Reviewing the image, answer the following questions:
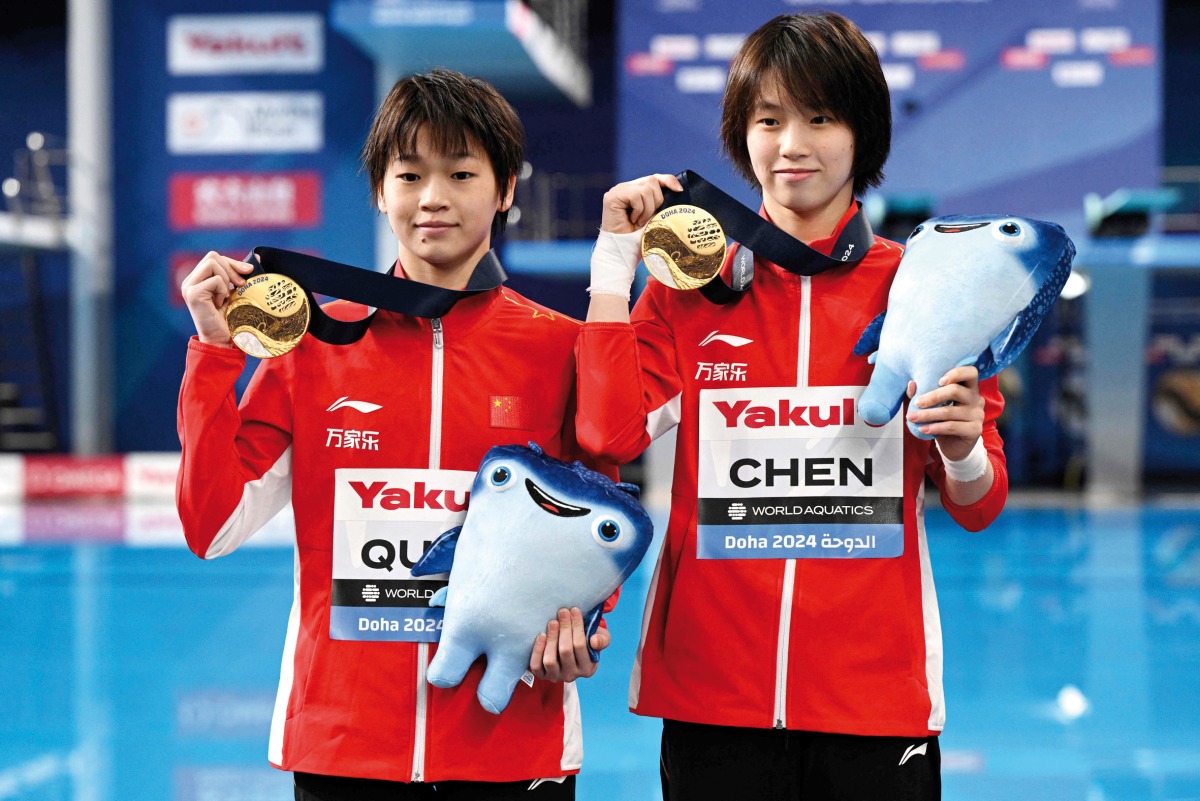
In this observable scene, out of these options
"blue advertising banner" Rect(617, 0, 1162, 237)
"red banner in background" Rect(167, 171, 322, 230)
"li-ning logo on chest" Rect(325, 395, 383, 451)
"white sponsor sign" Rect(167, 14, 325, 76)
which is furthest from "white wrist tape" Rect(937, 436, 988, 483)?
"white sponsor sign" Rect(167, 14, 325, 76)

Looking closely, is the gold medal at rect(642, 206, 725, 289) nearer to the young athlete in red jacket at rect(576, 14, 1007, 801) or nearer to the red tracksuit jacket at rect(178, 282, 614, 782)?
the young athlete in red jacket at rect(576, 14, 1007, 801)

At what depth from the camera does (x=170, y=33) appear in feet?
41.3

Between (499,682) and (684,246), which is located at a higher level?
(684,246)

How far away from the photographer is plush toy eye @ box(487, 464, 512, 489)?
151 cm

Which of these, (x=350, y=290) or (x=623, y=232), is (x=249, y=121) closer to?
(x=350, y=290)

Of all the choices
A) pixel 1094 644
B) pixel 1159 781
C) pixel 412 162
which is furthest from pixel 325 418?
pixel 1094 644

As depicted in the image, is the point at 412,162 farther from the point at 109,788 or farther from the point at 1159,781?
the point at 1159,781

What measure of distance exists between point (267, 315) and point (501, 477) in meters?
0.39

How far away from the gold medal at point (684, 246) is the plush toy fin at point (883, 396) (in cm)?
26

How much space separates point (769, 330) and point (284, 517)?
8.40 meters

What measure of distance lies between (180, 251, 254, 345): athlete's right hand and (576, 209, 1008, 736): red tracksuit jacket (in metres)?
0.48

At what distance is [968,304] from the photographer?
4.96ft

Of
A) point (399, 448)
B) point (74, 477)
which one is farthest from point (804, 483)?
point (74, 477)

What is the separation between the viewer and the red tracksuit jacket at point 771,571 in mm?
1568
